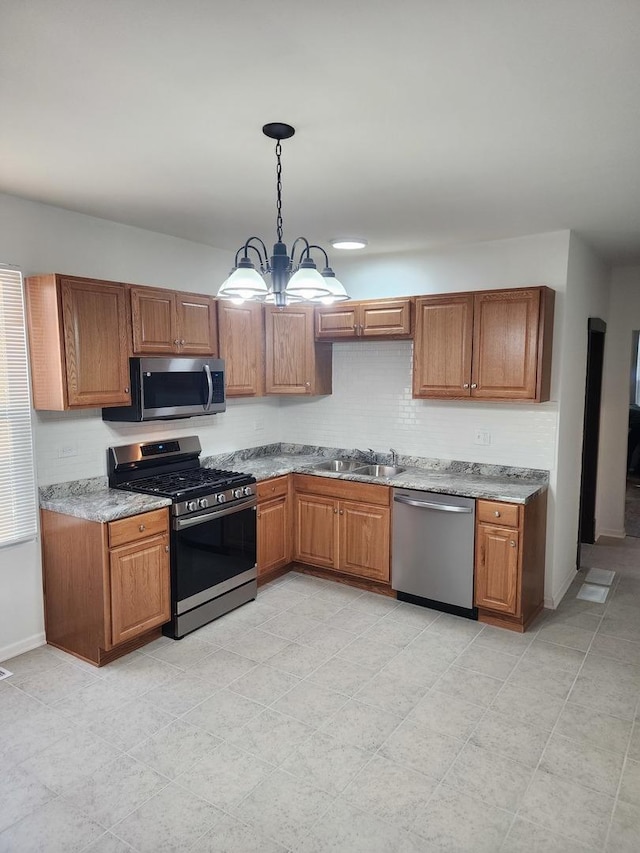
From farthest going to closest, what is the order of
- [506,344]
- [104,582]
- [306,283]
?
[506,344] → [104,582] → [306,283]

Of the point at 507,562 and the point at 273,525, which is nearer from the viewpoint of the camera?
the point at 507,562

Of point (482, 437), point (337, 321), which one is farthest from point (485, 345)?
point (337, 321)

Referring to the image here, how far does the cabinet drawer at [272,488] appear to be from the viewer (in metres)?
4.27

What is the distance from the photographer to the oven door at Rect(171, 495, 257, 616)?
3.53 m

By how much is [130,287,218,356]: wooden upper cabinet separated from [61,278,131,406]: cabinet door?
4.3 inches

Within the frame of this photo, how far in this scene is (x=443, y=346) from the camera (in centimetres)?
409

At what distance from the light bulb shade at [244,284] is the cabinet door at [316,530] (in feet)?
7.34

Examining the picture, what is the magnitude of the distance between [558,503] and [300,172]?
2.88 metres

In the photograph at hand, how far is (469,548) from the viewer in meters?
3.74

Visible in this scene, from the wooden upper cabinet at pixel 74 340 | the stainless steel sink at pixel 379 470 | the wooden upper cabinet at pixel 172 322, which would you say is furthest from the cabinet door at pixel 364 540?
the wooden upper cabinet at pixel 74 340

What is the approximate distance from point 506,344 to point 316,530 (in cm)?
204

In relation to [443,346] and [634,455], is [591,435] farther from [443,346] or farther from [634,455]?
[634,455]

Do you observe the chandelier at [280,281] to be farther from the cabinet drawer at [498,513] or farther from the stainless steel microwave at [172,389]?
the cabinet drawer at [498,513]

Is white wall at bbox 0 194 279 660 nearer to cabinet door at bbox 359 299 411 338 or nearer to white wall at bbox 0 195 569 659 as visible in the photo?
white wall at bbox 0 195 569 659
